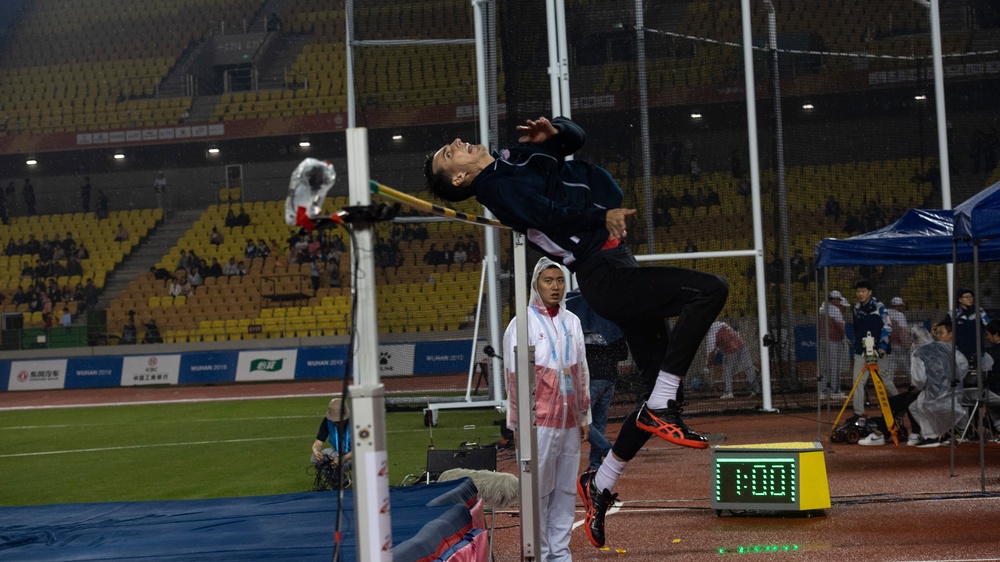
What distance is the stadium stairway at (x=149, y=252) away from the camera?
3072 centimetres

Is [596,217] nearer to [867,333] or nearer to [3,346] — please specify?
[867,333]

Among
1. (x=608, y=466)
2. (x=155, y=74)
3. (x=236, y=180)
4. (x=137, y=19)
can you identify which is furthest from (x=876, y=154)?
(x=137, y=19)

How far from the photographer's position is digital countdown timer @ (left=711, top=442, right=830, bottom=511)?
310 inches

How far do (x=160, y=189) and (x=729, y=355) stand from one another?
24.8 m

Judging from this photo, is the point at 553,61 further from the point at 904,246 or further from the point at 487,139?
the point at 904,246

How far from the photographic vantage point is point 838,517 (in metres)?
7.84

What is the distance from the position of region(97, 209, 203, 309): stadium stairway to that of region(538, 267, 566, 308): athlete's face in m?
26.0

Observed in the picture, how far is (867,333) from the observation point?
12.2m

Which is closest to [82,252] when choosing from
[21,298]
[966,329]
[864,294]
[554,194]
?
[21,298]

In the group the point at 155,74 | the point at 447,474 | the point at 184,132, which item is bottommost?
the point at 447,474

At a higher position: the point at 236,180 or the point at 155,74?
the point at 155,74

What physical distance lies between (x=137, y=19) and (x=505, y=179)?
3580 centimetres

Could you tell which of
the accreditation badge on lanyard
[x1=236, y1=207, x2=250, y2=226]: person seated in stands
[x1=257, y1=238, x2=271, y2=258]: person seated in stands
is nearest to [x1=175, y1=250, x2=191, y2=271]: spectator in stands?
[x1=257, y1=238, x2=271, y2=258]: person seated in stands

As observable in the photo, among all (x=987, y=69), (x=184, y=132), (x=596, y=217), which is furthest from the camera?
(x=184, y=132)
